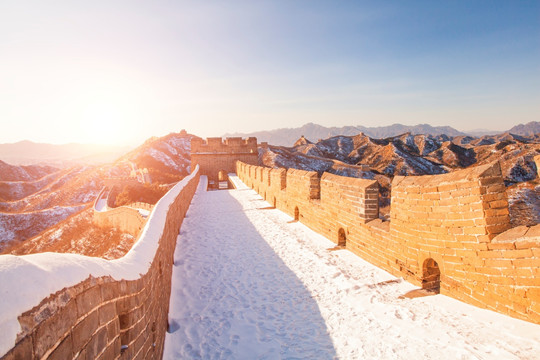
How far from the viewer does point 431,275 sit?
4.16m

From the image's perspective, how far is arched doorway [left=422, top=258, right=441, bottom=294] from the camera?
4.12 m

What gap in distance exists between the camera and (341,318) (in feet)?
12.0

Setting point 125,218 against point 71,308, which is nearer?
point 71,308

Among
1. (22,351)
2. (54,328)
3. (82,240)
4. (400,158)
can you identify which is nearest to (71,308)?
(54,328)

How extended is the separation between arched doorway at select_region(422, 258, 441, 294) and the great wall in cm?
1

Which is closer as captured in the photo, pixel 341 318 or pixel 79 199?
pixel 341 318

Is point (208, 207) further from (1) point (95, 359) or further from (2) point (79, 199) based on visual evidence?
(2) point (79, 199)

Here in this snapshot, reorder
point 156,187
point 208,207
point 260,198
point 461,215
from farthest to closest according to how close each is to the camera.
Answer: point 156,187 → point 260,198 → point 208,207 → point 461,215

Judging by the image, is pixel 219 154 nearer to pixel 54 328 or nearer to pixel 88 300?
pixel 88 300

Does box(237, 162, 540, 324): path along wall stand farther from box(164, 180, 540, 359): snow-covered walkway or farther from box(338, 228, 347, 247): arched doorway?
box(338, 228, 347, 247): arched doorway

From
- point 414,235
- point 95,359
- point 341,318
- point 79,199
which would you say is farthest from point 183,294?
point 79,199

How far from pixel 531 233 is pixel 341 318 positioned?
81.5 inches

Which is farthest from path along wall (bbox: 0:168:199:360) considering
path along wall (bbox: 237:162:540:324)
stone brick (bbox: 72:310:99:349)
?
path along wall (bbox: 237:162:540:324)

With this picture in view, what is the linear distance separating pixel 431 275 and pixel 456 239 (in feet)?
2.55
